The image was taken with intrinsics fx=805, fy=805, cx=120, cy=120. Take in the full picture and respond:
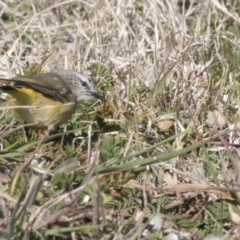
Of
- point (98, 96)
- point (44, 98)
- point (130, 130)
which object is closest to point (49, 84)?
point (44, 98)

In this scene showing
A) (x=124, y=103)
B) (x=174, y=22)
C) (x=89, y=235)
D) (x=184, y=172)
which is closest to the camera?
(x=89, y=235)

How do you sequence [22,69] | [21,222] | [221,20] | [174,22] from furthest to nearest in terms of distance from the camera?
[221,20]
[174,22]
[22,69]
[21,222]

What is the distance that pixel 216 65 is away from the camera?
6102mm

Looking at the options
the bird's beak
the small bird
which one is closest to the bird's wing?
the small bird

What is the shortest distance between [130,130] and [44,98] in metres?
0.65

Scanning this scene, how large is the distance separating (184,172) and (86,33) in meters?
2.47

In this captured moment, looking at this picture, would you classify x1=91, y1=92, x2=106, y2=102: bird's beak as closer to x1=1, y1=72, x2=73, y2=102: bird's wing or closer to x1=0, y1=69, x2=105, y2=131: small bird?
x1=0, y1=69, x2=105, y2=131: small bird

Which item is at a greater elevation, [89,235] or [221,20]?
[89,235]

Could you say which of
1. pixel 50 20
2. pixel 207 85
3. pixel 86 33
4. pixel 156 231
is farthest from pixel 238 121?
pixel 50 20

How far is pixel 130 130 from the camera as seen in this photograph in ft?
17.2

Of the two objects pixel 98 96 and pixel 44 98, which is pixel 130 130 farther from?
pixel 44 98

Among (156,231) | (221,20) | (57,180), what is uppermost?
(57,180)

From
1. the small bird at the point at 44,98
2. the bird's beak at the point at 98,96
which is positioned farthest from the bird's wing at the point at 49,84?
the bird's beak at the point at 98,96

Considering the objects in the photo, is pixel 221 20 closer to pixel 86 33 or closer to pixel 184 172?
pixel 86 33
